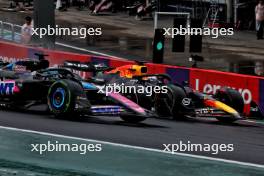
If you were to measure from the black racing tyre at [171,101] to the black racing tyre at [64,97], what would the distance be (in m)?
1.75

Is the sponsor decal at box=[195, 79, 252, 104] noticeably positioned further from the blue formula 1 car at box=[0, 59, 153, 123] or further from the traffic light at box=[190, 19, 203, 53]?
the blue formula 1 car at box=[0, 59, 153, 123]

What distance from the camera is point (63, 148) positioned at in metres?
11.1

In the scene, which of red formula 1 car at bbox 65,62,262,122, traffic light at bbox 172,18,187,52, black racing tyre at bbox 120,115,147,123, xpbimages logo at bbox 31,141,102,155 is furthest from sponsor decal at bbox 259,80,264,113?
xpbimages logo at bbox 31,141,102,155

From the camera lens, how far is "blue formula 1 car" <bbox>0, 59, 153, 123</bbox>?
13180 mm

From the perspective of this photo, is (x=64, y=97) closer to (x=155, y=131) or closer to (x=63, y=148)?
(x=155, y=131)

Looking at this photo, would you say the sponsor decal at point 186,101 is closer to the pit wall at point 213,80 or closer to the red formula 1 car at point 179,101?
the red formula 1 car at point 179,101

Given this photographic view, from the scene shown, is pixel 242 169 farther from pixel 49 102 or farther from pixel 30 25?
pixel 30 25

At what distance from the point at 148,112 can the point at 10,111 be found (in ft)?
9.70

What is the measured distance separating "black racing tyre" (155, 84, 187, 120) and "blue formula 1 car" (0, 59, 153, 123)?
0.70 m

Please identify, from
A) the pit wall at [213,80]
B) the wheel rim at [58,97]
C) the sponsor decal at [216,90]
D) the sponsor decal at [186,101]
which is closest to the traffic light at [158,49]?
the pit wall at [213,80]

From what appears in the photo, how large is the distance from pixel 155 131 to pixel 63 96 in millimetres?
1813

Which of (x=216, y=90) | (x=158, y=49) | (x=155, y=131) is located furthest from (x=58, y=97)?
(x=158, y=49)

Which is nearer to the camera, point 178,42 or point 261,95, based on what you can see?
point 261,95

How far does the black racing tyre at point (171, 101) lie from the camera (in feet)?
46.5
